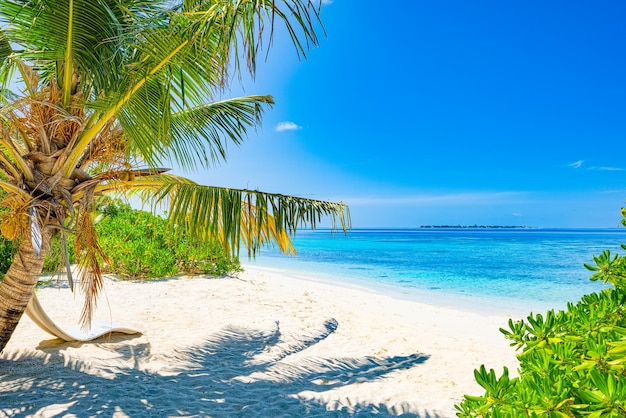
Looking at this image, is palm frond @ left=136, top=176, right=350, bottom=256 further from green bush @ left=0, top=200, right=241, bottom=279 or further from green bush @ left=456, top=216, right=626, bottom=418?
green bush @ left=0, top=200, right=241, bottom=279

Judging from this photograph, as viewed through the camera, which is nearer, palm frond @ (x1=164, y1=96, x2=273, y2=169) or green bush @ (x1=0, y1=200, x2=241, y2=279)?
palm frond @ (x1=164, y1=96, x2=273, y2=169)

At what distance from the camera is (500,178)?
240 feet

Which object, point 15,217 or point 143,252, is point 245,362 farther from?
point 143,252

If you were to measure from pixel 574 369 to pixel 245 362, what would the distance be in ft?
14.7

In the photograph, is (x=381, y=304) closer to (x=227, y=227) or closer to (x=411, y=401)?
(x=411, y=401)

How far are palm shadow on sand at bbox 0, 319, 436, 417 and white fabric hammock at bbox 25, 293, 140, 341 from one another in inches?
5.0

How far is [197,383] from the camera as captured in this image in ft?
13.6

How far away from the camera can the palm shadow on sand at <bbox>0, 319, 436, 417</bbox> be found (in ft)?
11.3

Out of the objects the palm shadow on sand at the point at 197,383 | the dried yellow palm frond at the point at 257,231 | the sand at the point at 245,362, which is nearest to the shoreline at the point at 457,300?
the sand at the point at 245,362

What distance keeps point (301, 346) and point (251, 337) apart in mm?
784

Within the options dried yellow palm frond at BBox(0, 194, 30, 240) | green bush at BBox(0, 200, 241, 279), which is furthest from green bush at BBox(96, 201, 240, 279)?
dried yellow palm frond at BBox(0, 194, 30, 240)

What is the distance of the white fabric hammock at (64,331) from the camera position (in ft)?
14.8

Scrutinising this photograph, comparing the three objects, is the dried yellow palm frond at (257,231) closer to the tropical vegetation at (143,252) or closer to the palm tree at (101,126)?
the palm tree at (101,126)

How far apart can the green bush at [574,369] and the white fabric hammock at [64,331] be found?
4.84 m
